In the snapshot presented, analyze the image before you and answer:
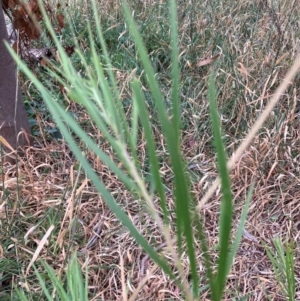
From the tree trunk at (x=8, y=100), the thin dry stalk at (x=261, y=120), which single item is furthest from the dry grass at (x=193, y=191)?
the thin dry stalk at (x=261, y=120)

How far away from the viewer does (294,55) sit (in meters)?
1.55

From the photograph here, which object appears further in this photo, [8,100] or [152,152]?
[8,100]

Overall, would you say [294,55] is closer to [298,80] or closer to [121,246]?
[298,80]

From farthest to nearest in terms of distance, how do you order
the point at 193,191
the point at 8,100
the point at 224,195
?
1. the point at 8,100
2. the point at 193,191
3. the point at 224,195

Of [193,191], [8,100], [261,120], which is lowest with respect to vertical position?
[193,191]

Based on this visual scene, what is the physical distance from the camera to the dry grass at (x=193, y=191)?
0.98 m

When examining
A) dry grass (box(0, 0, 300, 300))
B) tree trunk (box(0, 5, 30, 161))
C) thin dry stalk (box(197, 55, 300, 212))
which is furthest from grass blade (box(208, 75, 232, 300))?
tree trunk (box(0, 5, 30, 161))

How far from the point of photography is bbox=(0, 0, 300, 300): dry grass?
98cm

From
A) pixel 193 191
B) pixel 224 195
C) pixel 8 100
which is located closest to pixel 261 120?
pixel 224 195

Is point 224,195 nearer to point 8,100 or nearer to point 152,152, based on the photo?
point 152,152

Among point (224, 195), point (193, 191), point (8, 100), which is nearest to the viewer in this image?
point (224, 195)

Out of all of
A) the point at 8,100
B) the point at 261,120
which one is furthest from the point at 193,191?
the point at 261,120

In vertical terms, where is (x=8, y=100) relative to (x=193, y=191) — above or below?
above

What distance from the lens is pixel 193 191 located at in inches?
45.8
